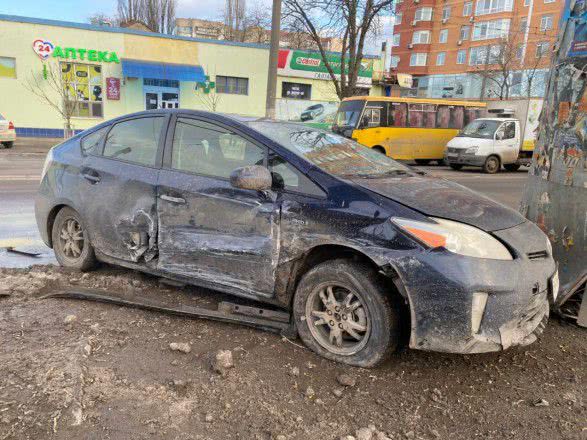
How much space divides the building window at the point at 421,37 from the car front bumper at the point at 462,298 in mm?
67232

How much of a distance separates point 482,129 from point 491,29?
44445 millimetres

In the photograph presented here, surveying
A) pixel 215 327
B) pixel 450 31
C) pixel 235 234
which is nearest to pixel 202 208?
pixel 235 234

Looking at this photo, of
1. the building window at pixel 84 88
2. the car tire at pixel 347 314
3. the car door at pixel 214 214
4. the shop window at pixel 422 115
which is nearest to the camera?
the car tire at pixel 347 314

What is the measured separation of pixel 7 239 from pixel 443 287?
5.40m

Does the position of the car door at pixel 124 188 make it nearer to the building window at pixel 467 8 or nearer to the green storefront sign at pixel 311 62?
the green storefront sign at pixel 311 62

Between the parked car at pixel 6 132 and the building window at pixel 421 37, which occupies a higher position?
the building window at pixel 421 37

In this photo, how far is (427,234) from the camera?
2.76m

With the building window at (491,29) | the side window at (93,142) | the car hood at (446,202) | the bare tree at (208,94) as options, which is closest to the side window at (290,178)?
the car hood at (446,202)

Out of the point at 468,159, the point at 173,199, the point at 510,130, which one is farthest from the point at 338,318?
the point at 510,130

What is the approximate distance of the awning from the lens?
83.5ft

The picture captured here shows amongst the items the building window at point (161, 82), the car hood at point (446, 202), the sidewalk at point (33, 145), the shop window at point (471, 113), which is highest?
the building window at point (161, 82)

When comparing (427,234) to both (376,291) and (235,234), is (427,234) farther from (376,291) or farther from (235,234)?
(235,234)

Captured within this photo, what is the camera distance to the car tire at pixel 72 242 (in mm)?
4434

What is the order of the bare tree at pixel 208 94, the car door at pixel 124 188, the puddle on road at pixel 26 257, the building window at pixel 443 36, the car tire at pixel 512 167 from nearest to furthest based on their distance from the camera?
the car door at pixel 124 188
the puddle on road at pixel 26 257
the car tire at pixel 512 167
the bare tree at pixel 208 94
the building window at pixel 443 36
